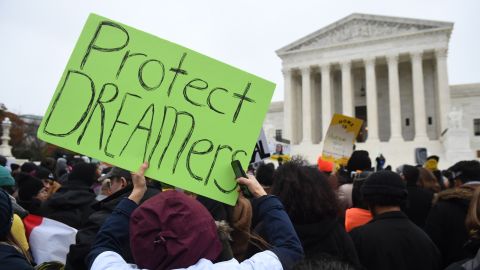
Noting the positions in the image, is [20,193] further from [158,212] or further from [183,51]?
[158,212]

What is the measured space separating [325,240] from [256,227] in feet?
1.82

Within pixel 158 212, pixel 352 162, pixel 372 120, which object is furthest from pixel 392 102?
pixel 158 212

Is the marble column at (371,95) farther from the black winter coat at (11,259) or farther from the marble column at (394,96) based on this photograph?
the black winter coat at (11,259)

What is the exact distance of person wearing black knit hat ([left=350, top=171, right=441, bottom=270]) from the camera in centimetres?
295

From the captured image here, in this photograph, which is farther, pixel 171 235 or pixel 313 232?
pixel 313 232

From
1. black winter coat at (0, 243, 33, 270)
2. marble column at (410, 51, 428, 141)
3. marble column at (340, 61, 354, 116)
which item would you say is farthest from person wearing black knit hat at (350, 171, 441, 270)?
marble column at (340, 61, 354, 116)

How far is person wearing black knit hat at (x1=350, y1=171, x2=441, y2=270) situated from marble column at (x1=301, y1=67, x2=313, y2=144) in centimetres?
3861

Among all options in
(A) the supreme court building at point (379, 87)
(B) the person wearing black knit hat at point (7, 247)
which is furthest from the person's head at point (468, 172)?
(A) the supreme court building at point (379, 87)

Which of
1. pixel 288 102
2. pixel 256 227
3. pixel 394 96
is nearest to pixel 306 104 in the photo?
pixel 288 102

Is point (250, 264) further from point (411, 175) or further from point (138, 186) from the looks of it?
point (411, 175)

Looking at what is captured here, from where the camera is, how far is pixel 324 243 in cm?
272

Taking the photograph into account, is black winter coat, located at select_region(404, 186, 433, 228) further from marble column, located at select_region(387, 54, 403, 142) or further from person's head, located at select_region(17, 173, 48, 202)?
marble column, located at select_region(387, 54, 403, 142)

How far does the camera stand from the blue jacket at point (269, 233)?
2.12 metres

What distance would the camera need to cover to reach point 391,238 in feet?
9.78
